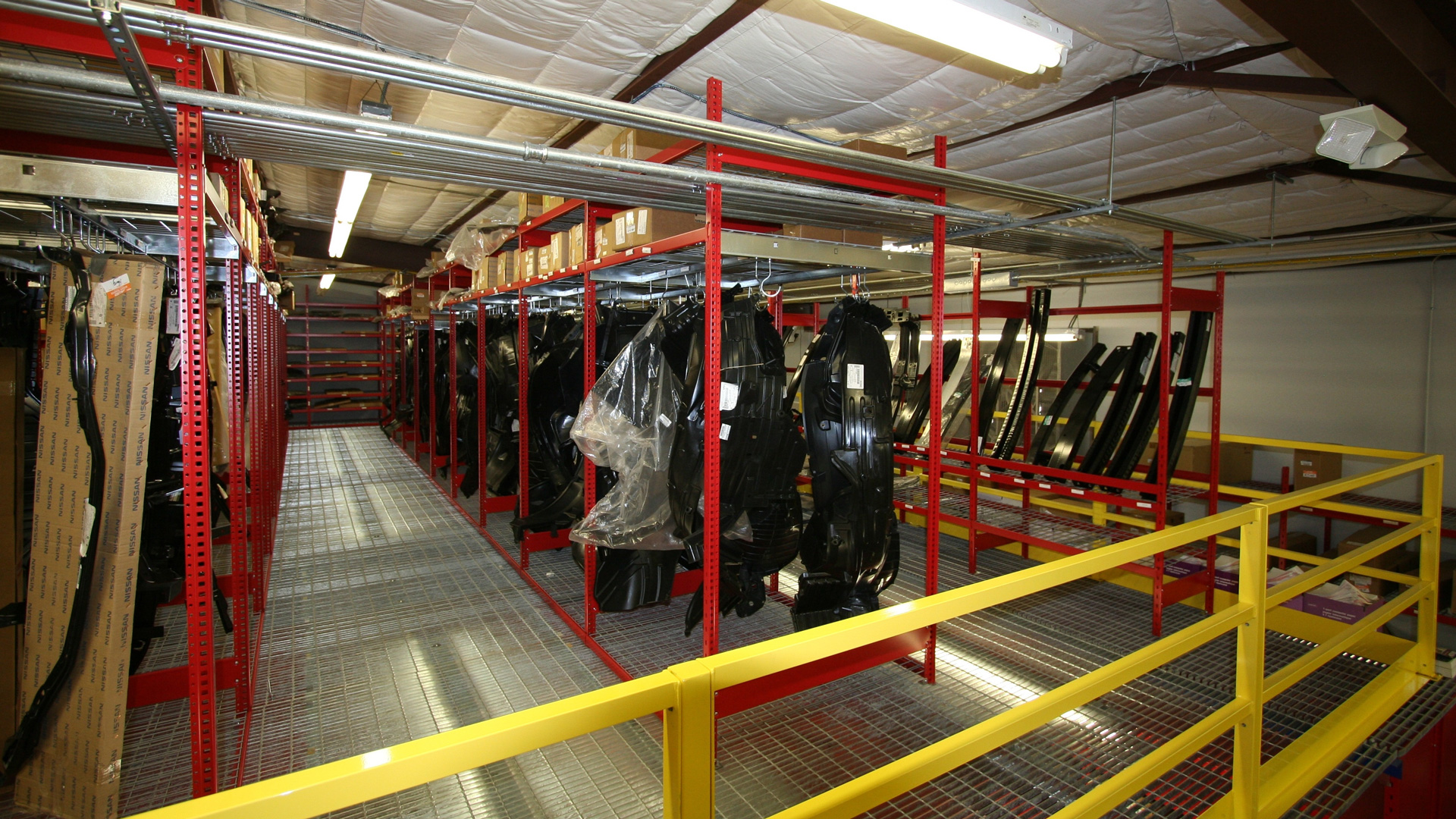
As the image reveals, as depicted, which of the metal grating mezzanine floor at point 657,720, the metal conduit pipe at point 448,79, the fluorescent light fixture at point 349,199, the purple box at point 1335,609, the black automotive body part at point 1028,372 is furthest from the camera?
the black automotive body part at point 1028,372

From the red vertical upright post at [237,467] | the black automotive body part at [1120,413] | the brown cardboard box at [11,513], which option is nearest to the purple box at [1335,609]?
the black automotive body part at [1120,413]

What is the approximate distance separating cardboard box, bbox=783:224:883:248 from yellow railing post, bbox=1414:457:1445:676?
298 centimetres

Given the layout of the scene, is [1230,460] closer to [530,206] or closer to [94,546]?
[530,206]

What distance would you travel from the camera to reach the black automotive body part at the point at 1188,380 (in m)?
4.55

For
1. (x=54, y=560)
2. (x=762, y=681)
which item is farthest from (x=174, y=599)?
(x=762, y=681)

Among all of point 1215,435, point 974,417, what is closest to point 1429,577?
point 1215,435

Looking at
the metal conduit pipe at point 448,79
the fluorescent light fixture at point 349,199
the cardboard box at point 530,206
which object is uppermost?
the fluorescent light fixture at point 349,199

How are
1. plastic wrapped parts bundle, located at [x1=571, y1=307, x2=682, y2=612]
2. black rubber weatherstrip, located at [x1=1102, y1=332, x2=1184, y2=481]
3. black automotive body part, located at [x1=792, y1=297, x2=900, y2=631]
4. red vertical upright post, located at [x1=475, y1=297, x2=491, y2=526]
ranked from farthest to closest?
1. red vertical upright post, located at [x1=475, y1=297, x2=491, y2=526]
2. black rubber weatherstrip, located at [x1=1102, y1=332, x2=1184, y2=481]
3. plastic wrapped parts bundle, located at [x1=571, y1=307, x2=682, y2=612]
4. black automotive body part, located at [x1=792, y1=297, x2=900, y2=631]

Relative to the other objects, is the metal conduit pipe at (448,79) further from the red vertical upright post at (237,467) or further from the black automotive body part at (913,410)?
the black automotive body part at (913,410)

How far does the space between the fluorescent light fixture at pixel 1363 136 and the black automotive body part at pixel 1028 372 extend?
2.59m

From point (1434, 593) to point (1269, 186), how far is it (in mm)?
2590

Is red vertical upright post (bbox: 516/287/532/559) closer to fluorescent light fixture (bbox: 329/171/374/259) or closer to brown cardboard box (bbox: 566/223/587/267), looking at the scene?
brown cardboard box (bbox: 566/223/587/267)

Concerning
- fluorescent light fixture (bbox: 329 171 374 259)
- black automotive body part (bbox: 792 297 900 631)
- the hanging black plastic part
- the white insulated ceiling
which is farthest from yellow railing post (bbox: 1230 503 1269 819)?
fluorescent light fixture (bbox: 329 171 374 259)

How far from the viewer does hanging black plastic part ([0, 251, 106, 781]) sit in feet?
7.18
